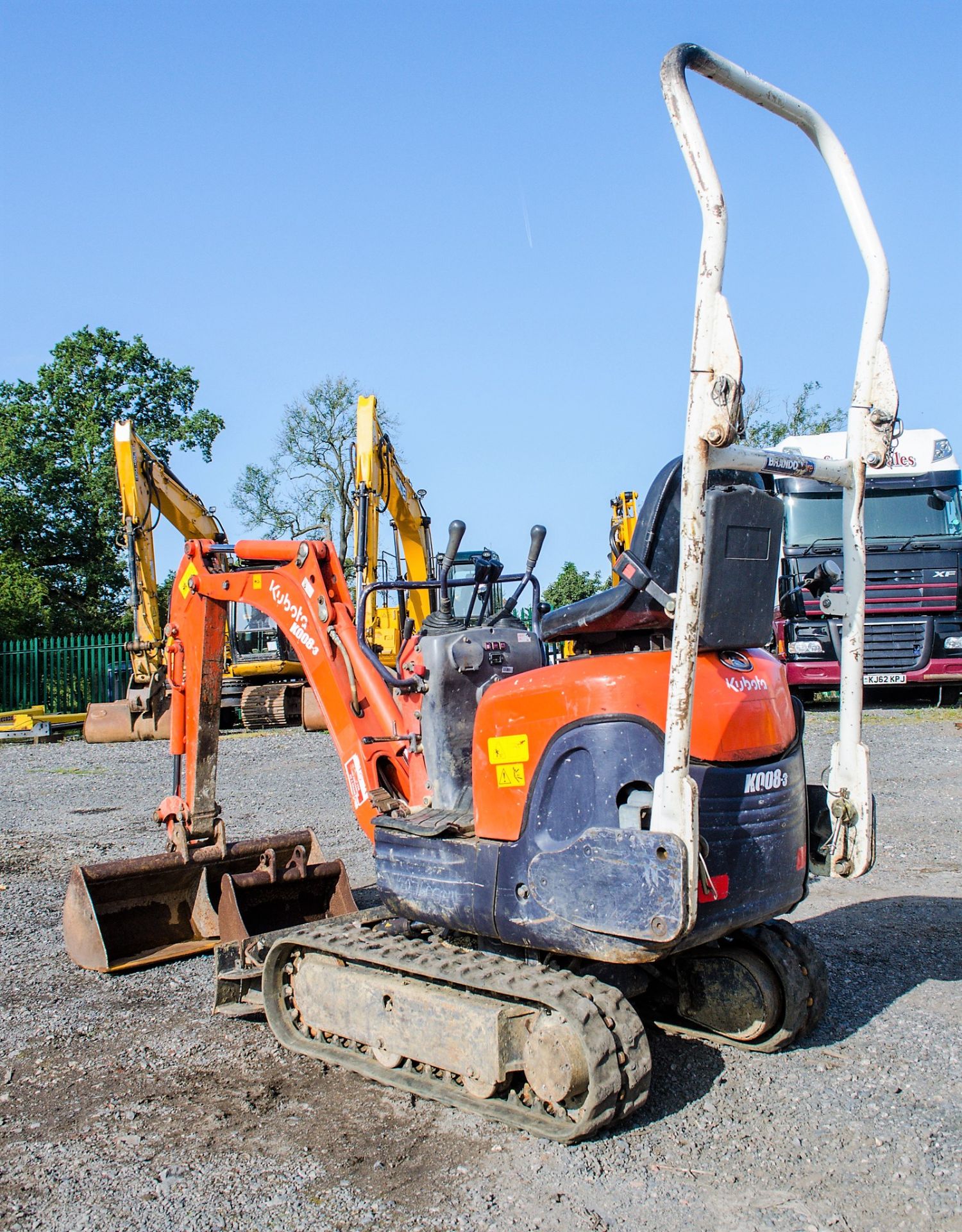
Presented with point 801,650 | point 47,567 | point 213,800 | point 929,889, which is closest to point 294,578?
point 213,800

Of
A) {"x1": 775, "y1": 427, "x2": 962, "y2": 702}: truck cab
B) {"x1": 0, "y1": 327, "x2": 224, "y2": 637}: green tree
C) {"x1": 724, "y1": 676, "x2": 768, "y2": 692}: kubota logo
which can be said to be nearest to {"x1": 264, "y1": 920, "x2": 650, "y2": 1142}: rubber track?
{"x1": 724, "y1": 676, "x2": 768, "y2": 692}: kubota logo

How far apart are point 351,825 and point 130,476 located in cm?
1008

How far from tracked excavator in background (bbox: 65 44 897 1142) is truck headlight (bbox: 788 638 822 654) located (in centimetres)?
1169

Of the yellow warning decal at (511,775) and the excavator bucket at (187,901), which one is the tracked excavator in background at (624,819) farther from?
the excavator bucket at (187,901)

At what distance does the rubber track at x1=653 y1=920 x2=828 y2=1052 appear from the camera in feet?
13.4

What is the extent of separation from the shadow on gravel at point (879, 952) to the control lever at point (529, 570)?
2.07m

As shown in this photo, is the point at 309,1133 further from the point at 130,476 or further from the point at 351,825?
the point at 130,476

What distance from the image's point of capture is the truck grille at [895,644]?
1586cm

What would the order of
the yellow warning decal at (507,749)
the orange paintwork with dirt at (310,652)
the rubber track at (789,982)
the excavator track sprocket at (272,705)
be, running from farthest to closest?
the excavator track sprocket at (272,705)
the orange paintwork with dirt at (310,652)
the rubber track at (789,982)
the yellow warning decal at (507,749)

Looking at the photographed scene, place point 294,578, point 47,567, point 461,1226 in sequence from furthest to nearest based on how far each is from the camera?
1. point 47,567
2. point 294,578
3. point 461,1226

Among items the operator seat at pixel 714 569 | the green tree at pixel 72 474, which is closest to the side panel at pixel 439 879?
the operator seat at pixel 714 569

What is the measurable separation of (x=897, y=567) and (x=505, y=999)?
13588 mm

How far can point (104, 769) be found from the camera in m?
13.6

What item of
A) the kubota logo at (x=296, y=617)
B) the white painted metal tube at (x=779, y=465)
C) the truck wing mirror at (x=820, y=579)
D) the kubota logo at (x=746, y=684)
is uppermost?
the white painted metal tube at (x=779, y=465)
